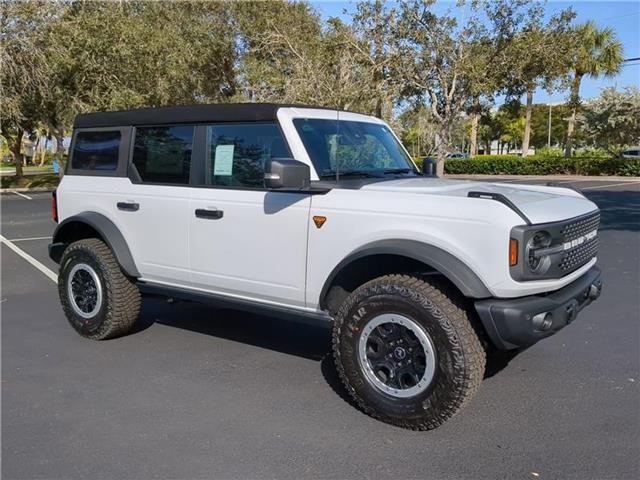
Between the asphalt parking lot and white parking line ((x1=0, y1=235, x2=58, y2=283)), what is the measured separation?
242 centimetres

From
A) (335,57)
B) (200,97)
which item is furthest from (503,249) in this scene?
(200,97)

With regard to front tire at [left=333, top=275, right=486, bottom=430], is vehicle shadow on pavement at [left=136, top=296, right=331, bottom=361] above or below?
below

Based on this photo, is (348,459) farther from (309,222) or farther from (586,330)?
(586,330)

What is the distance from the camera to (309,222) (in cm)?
391

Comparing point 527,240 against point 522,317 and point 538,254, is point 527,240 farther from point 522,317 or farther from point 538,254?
point 522,317

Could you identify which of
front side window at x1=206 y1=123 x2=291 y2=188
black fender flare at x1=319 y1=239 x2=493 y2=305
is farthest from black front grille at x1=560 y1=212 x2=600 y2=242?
front side window at x1=206 y1=123 x2=291 y2=188

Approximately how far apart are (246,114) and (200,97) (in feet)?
83.2

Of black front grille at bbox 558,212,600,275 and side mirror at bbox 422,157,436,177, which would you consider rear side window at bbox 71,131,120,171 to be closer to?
side mirror at bbox 422,157,436,177

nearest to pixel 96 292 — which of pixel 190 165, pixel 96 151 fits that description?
pixel 96 151

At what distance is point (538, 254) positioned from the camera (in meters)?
3.31

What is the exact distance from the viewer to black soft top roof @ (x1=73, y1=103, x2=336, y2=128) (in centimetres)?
430

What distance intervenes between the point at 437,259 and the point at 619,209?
14154mm

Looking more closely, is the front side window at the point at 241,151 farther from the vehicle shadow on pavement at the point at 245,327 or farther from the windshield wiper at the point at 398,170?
the vehicle shadow on pavement at the point at 245,327

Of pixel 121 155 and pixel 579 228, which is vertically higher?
pixel 121 155
